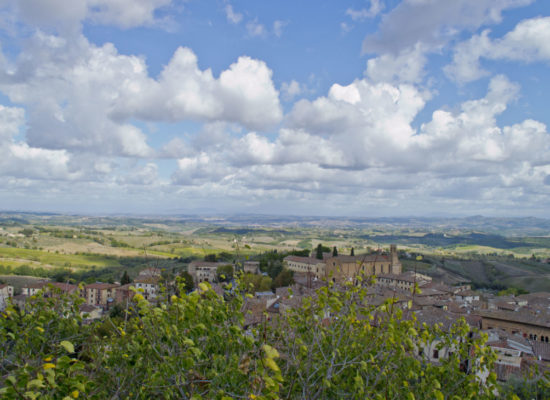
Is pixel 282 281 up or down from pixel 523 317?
down

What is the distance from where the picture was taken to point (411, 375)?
5539 millimetres

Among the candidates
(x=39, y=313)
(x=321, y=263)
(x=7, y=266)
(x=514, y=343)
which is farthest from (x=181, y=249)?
(x=39, y=313)

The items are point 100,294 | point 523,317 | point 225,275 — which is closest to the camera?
point 225,275

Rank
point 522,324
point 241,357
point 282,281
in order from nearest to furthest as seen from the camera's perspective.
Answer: point 241,357 < point 522,324 < point 282,281

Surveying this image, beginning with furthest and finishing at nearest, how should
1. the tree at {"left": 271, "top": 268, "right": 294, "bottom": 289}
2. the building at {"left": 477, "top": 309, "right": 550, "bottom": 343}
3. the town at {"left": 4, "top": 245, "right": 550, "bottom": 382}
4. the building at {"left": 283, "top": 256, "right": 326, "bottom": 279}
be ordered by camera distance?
1. the building at {"left": 283, "top": 256, "right": 326, "bottom": 279}
2. the tree at {"left": 271, "top": 268, "right": 294, "bottom": 289}
3. the building at {"left": 477, "top": 309, "right": 550, "bottom": 343}
4. the town at {"left": 4, "top": 245, "right": 550, "bottom": 382}

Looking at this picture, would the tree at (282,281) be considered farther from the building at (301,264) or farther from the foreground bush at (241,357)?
the foreground bush at (241,357)

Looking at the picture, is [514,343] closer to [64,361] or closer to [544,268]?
[64,361]

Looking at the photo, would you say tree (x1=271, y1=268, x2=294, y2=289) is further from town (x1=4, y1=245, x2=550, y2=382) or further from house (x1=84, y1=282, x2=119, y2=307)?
house (x1=84, y1=282, x2=119, y2=307)

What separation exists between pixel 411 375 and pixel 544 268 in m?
111

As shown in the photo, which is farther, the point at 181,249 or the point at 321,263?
the point at 181,249

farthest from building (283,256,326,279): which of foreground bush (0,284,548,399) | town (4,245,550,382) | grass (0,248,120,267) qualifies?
foreground bush (0,284,548,399)

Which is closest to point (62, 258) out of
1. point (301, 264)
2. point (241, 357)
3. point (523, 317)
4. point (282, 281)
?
point (301, 264)

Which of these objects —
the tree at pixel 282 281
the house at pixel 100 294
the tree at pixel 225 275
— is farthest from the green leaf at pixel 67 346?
the house at pixel 100 294

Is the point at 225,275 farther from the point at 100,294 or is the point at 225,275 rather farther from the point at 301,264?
the point at 301,264
